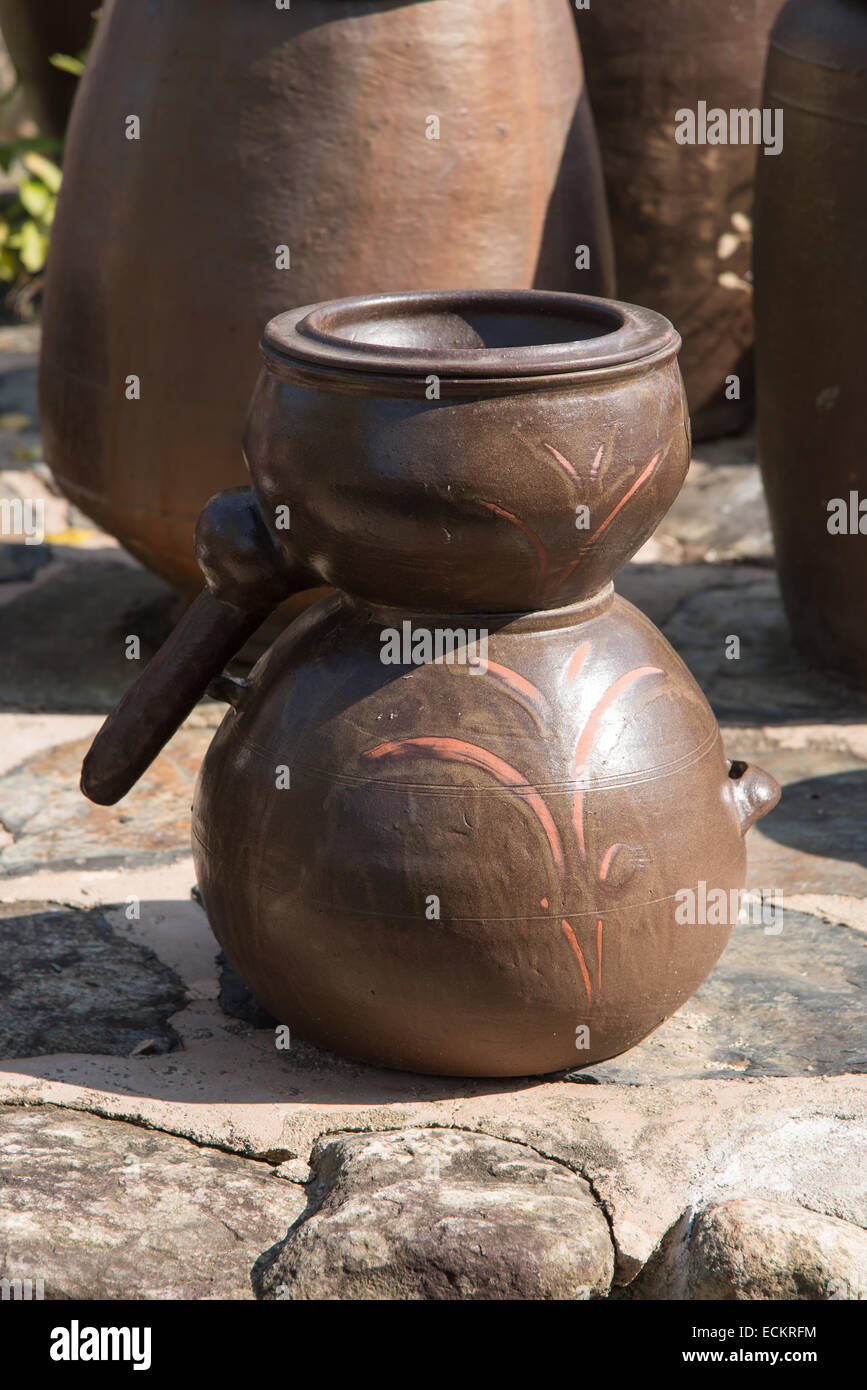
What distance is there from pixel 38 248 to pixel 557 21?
3.14 m

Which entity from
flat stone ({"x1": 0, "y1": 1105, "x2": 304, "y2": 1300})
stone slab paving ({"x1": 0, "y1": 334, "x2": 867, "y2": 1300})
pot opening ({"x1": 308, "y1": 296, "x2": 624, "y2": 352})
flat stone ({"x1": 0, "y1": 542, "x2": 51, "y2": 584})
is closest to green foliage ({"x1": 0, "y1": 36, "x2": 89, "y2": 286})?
flat stone ({"x1": 0, "y1": 542, "x2": 51, "y2": 584})

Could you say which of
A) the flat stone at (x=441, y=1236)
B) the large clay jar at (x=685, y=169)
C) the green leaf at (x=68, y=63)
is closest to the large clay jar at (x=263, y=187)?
the large clay jar at (x=685, y=169)

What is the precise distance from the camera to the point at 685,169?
495 centimetres

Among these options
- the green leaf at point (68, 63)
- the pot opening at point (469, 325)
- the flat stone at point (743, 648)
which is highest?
the green leaf at point (68, 63)

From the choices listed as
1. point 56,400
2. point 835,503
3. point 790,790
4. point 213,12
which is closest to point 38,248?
point 56,400

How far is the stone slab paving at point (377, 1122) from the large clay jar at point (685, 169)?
234 centimetres

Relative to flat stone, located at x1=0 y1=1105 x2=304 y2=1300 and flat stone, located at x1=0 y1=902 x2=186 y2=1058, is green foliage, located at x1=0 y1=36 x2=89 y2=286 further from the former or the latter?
flat stone, located at x1=0 y1=1105 x2=304 y2=1300

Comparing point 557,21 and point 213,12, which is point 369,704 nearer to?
point 213,12

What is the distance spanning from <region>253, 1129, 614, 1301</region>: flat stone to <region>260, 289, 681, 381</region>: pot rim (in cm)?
97

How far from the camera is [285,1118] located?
2109 millimetres

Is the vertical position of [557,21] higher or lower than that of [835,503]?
higher

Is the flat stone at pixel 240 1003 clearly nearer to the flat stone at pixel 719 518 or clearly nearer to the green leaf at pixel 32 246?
the flat stone at pixel 719 518

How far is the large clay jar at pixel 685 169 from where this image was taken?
15.7 ft

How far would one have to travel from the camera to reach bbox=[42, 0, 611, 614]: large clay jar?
318 cm
